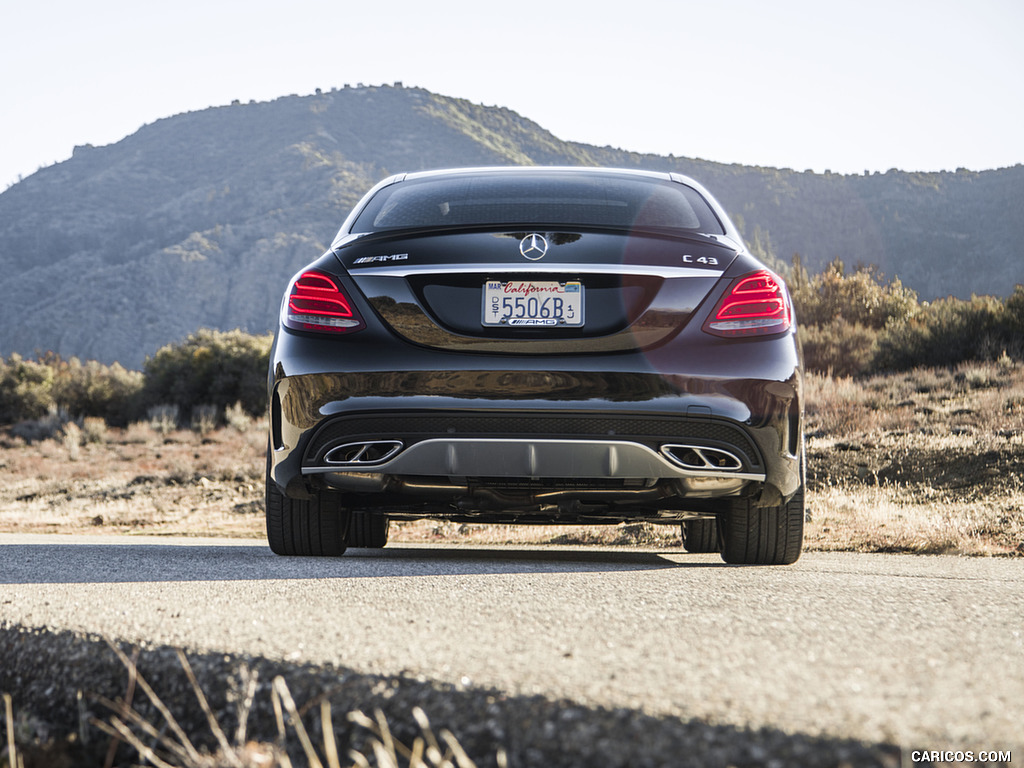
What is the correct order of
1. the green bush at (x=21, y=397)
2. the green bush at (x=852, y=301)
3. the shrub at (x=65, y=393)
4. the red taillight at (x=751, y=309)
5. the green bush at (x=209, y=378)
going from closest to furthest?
the red taillight at (x=751, y=309), the green bush at (x=209, y=378), the green bush at (x=852, y=301), the green bush at (x=21, y=397), the shrub at (x=65, y=393)

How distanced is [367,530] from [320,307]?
192cm

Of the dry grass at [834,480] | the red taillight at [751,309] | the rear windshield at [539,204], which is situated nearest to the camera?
the red taillight at [751,309]

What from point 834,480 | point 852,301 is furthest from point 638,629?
point 852,301

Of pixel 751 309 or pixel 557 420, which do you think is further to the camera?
pixel 751 309

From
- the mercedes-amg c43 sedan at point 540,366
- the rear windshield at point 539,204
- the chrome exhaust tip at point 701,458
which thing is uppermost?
the rear windshield at point 539,204

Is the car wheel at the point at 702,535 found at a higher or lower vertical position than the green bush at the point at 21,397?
higher

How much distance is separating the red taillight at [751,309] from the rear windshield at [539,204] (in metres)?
0.39

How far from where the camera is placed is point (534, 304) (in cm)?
395

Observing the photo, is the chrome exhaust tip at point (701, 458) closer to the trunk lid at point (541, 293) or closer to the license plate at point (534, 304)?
the trunk lid at point (541, 293)

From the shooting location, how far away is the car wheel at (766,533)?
4602mm

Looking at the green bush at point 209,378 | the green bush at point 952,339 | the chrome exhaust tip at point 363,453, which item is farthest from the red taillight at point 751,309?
the green bush at point 209,378

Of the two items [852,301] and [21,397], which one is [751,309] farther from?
[21,397]

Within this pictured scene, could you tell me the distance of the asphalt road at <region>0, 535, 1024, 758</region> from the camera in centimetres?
186

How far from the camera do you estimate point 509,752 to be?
1.73 meters
